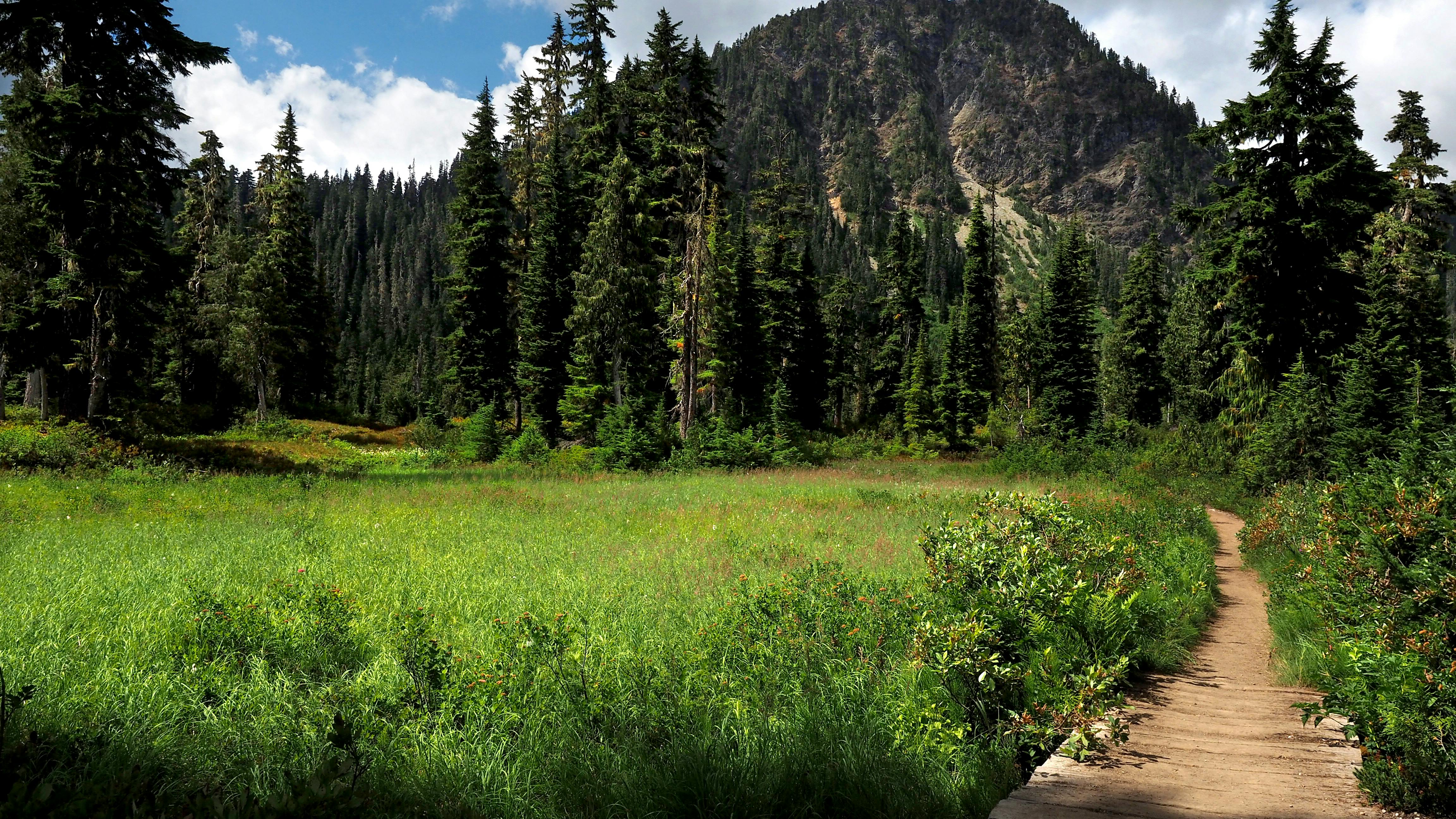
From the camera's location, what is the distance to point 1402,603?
509cm

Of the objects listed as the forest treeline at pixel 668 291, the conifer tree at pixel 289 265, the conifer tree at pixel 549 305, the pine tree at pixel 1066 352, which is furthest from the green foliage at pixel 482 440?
the pine tree at pixel 1066 352

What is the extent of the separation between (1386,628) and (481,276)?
1559 inches

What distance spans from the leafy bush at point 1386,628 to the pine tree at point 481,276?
36526 mm

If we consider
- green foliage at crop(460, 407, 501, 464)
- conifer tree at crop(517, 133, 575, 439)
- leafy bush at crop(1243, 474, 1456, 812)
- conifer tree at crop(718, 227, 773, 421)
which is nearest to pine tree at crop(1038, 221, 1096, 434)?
conifer tree at crop(718, 227, 773, 421)

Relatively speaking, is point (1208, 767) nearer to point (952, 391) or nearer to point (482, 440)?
point (482, 440)

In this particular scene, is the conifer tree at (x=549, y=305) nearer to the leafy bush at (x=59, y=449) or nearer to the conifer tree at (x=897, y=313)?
the leafy bush at (x=59, y=449)

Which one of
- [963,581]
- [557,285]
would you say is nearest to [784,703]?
[963,581]

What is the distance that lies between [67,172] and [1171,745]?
1008 inches

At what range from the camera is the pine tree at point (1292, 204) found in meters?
20.5

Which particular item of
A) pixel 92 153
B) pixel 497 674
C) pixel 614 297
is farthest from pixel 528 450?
pixel 497 674

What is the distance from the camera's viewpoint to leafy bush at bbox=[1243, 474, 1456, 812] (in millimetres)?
→ 3764

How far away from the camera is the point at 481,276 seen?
38.6m

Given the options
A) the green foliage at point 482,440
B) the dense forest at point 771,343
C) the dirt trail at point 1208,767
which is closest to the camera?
the dirt trail at point 1208,767

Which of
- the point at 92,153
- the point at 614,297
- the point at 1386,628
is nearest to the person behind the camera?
the point at 1386,628
